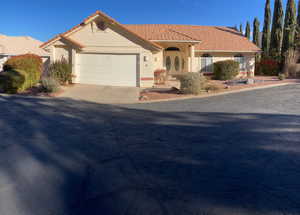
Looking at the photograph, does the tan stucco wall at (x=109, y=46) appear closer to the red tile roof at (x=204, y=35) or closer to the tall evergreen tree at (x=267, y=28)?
the red tile roof at (x=204, y=35)

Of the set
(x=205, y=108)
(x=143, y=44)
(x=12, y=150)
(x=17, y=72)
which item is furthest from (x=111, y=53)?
(x=12, y=150)

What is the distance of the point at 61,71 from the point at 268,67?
22.2m

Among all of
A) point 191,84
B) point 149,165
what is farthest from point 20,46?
point 149,165

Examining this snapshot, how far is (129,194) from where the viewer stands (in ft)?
11.8

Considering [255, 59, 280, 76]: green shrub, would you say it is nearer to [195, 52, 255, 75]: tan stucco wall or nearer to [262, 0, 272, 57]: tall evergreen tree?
[195, 52, 255, 75]: tan stucco wall

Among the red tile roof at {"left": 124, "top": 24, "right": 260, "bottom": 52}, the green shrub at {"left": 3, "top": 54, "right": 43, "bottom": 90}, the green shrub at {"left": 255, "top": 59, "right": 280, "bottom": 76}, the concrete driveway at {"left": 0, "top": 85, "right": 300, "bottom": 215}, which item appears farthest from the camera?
the green shrub at {"left": 255, "top": 59, "right": 280, "bottom": 76}

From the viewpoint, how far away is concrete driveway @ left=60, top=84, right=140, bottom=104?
13.7m

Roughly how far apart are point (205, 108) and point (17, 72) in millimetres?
12040

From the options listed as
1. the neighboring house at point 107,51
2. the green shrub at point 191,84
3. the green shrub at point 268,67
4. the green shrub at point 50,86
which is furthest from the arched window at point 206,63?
the green shrub at point 50,86

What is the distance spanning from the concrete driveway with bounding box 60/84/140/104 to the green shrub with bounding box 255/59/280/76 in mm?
17485

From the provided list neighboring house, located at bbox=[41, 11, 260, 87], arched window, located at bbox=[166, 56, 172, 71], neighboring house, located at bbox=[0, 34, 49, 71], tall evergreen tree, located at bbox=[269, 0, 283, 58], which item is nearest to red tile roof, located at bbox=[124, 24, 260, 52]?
neighboring house, located at bbox=[41, 11, 260, 87]

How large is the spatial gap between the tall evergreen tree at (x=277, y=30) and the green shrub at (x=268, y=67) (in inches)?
103

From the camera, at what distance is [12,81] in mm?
14961

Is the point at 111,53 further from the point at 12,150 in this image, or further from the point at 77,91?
the point at 12,150
